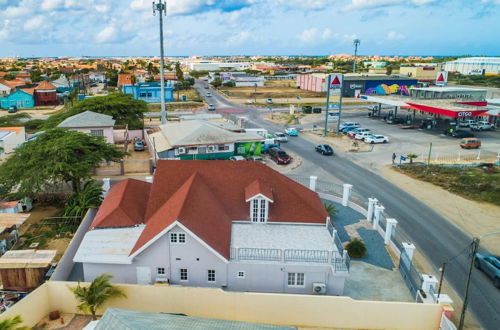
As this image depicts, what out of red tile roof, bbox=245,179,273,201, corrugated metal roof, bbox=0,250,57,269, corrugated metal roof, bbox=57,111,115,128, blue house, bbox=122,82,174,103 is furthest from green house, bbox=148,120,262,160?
blue house, bbox=122,82,174,103

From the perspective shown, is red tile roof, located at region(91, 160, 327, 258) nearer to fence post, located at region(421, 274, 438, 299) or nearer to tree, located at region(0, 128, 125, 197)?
fence post, located at region(421, 274, 438, 299)

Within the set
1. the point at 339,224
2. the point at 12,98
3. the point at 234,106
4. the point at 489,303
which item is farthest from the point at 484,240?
the point at 12,98

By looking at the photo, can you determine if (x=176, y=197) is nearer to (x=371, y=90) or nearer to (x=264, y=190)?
(x=264, y=190)

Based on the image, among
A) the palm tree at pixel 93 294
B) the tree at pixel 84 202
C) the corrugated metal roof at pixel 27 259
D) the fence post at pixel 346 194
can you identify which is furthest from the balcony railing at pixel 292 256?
the tree at pixel 84 202

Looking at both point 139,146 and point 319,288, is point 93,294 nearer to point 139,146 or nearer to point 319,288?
point 319,288

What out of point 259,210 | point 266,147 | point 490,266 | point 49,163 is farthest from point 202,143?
point 490,266

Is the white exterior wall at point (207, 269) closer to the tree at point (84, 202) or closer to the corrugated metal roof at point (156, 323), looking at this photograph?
the corrugated metal roof at point (156, 323)
